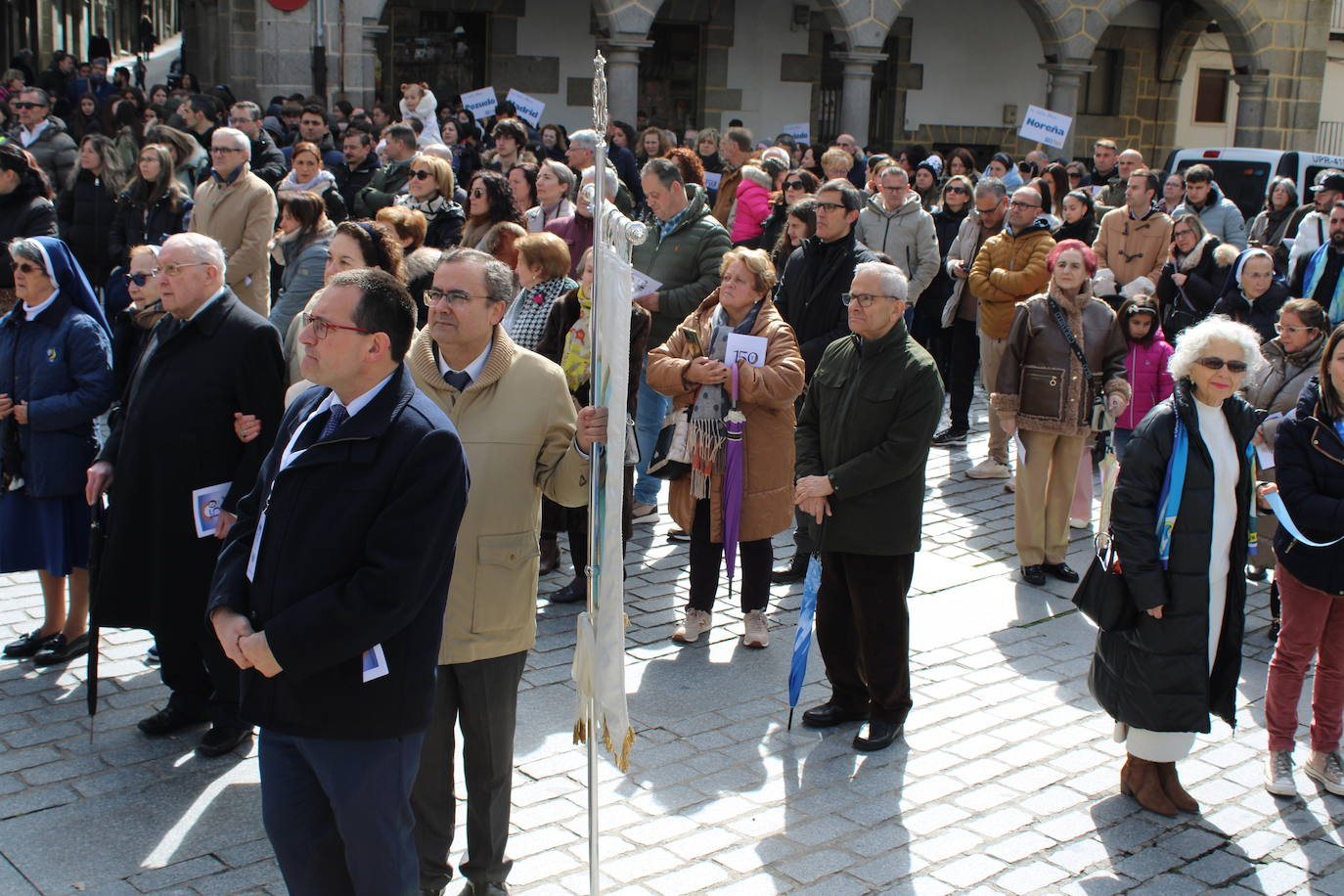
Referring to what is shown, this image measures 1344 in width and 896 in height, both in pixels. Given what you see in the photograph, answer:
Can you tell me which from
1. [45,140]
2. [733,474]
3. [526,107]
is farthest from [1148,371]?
[526,107]

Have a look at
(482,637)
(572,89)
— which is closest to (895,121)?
(572,89)

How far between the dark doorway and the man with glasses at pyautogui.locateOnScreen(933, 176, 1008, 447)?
15.3 m

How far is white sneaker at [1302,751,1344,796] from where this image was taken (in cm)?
537

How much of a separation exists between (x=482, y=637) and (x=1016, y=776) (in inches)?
91.9

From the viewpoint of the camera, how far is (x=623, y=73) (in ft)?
68.0

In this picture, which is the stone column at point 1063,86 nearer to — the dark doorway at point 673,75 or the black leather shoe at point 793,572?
the dark doorway at point 673,75

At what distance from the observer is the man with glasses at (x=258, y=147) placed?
11.9 meters

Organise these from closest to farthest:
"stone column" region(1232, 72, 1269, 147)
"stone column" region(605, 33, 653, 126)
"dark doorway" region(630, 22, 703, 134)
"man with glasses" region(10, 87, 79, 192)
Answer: "man with glasses" region(10, 87, 79, 192)
"stone column" region(605, 33, 653, 126)
"stone column" region(1232, 72, 1269, 147)
"dark doorway" region(630, 22, 703, 134)

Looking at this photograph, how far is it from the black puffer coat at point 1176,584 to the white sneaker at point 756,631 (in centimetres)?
187

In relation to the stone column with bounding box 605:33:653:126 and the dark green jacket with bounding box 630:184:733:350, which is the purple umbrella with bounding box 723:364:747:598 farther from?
the stone column with bounding box 605:33:653:126

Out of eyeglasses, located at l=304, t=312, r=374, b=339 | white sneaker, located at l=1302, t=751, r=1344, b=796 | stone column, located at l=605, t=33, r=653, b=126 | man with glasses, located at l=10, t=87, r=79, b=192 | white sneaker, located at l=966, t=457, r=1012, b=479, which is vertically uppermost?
stone column, located at l=605, t=33, r=653, b=126

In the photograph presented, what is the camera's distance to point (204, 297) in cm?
518

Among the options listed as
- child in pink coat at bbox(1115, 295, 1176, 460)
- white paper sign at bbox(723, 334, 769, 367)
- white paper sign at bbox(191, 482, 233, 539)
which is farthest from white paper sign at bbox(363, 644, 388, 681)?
child in pink coat at bbox(1115, 295, 1176, 460)

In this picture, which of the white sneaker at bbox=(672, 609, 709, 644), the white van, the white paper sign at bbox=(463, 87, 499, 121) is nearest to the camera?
the white sneaker at bbox=(672, 609, 709, 644)
